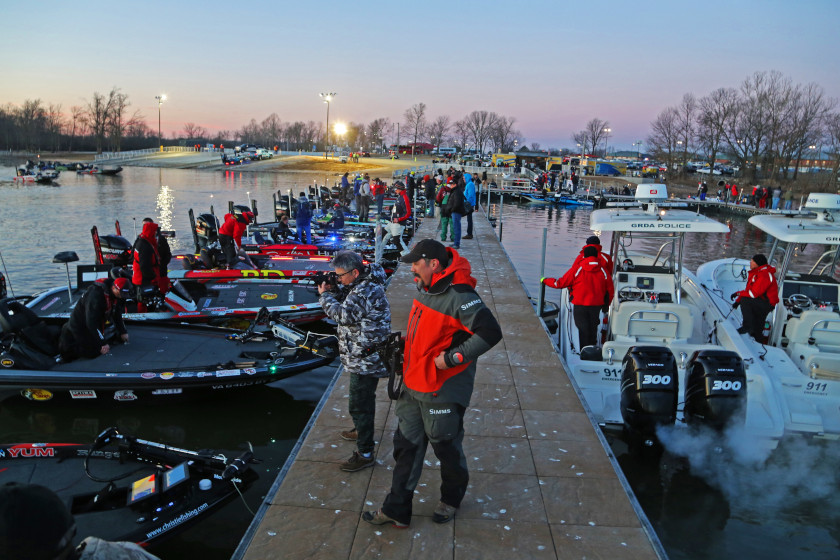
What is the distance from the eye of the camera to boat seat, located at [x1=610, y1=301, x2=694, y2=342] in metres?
7.51

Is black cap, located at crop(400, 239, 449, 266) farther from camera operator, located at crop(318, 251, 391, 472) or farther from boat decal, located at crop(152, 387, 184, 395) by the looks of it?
boat decal, located at crop(152, 387, 184, 395)

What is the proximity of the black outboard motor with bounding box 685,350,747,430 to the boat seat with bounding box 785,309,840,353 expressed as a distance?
7.03 feet

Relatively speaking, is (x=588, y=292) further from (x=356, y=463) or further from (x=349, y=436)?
(x=356, y=463)

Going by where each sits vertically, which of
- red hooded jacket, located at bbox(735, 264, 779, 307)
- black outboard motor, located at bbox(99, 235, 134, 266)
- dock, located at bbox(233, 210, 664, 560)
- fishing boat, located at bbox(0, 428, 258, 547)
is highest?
red hooded jacket, located at bbox(735, 264, 779, 307)

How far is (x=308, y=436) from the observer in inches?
207

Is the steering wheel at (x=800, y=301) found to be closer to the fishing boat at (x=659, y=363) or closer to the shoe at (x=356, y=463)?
the fishing boat at (x=659, y=363)

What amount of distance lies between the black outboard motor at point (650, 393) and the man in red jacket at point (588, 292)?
2062 millimetres

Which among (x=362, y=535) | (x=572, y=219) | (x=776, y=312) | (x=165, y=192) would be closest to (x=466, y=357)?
(x=362, y=535)

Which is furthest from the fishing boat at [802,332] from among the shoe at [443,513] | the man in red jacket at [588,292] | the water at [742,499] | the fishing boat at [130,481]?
the fishing boat at [130,481]

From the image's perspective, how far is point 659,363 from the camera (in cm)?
591

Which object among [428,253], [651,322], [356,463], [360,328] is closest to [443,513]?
[356,463]

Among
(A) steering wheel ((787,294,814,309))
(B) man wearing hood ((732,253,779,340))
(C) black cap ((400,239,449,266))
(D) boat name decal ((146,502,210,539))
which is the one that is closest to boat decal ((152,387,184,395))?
(D) boat name decal ((146,502,210,539))

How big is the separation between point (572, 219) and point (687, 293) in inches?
1031

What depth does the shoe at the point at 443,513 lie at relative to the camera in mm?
3938
